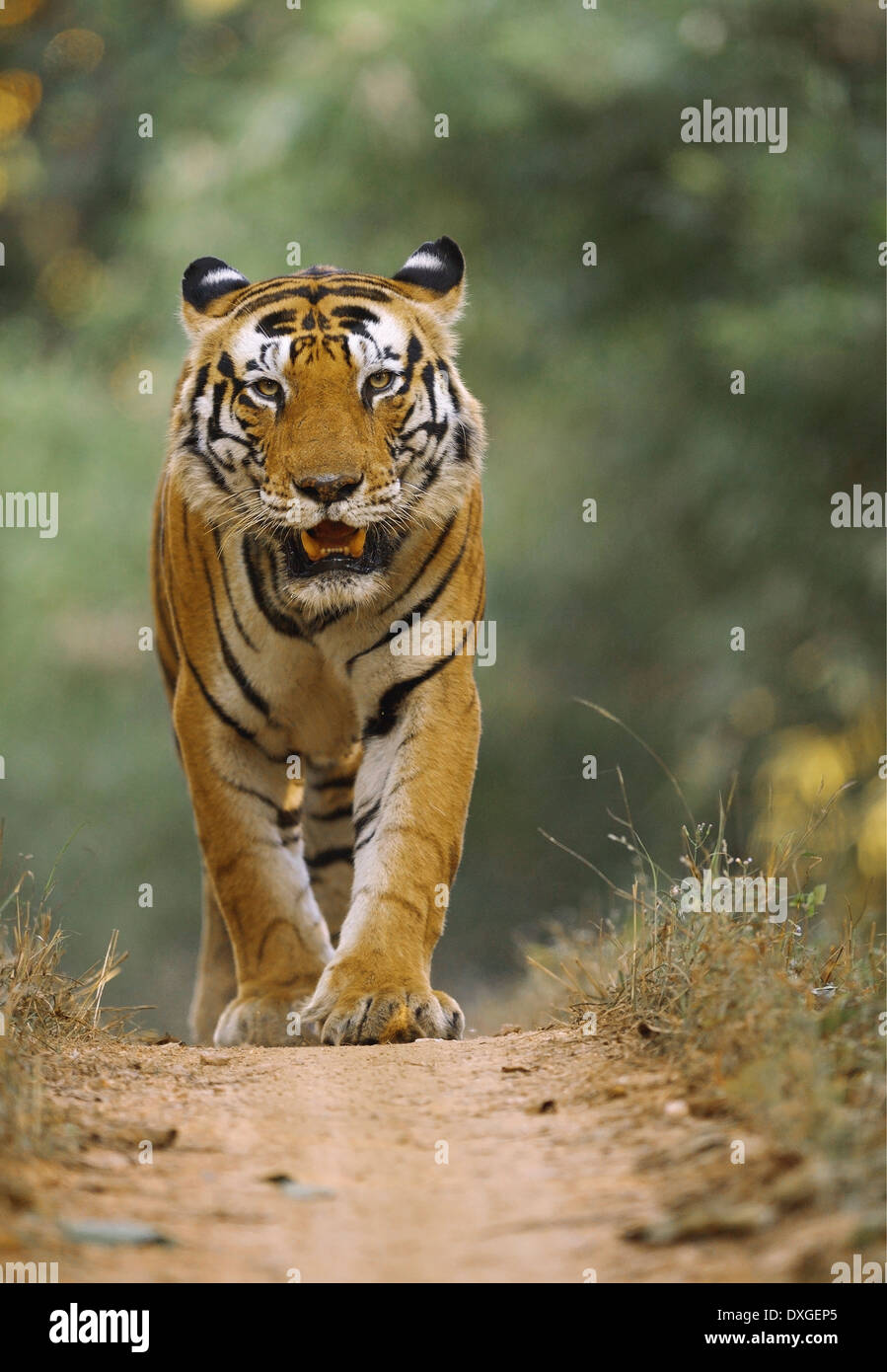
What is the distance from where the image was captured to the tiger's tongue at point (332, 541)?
16.4ft

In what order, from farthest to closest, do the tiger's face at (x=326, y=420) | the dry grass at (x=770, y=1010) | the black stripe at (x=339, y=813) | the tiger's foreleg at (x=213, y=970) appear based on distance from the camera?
the black stripe at (x=339, y=813) → the tiger's foreleg at (x=213, y=970) → the tiger's face at (x=326, y=420) → the dry grass at (x=770, y=1010)

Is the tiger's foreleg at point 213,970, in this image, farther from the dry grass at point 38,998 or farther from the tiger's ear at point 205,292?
the tiger's ear at point 205,292

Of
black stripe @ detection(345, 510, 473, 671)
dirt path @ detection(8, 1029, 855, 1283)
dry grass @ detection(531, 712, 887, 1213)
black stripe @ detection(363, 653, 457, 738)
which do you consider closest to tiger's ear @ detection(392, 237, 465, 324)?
black stripe @ detection(345, 510, 473, 671)

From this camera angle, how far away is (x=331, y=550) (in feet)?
16.4

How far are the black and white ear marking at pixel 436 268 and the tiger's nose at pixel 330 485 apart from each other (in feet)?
3.76

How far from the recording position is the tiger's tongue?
4988 millimetres

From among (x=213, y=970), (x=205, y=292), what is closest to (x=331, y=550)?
(x=205, y=292)

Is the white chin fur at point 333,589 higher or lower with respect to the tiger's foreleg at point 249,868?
higher

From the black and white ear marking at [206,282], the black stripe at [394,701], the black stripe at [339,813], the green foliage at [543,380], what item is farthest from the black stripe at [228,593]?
the green foliage at [543,380]

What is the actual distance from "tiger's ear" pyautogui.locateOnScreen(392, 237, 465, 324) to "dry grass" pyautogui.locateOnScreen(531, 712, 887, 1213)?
82.2 inches

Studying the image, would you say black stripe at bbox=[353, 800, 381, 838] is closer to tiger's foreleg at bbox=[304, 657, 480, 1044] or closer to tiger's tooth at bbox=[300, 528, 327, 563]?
tiger's foreleg at bbox=[304, 657, 480, 1044]

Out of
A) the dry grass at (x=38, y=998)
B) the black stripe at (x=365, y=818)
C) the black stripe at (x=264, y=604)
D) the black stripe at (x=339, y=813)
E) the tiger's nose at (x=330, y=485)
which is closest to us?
the dry grass at (x=38, y=998)

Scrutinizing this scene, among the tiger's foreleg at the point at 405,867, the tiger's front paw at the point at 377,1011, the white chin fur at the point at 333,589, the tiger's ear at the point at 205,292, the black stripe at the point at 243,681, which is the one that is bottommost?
the tiger's front paw at the point at 377,1011
